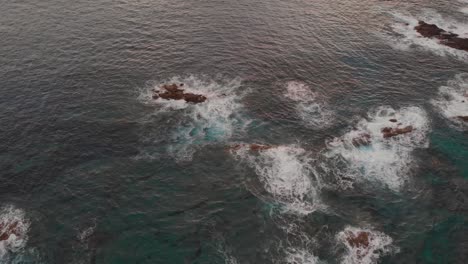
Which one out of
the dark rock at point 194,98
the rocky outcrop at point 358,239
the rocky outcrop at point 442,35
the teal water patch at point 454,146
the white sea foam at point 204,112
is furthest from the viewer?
the rocky outcrop at point 442,35

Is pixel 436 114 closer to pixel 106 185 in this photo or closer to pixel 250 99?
pixel 250 99

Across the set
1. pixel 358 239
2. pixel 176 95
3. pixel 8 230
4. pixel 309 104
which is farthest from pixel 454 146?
pixel 8 230

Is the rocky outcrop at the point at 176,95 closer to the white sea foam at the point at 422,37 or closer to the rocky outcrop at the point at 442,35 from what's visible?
the white sea foam at the point at 422,37

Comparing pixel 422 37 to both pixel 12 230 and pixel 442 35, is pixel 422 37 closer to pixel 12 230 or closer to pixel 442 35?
pixel 442 35

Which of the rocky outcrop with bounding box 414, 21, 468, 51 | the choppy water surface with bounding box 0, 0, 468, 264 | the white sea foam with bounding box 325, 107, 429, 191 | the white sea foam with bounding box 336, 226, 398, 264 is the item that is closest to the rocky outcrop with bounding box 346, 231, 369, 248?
the white sea foam with bounding box 336, 226, 398, 264

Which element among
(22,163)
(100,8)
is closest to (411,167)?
(22,163)

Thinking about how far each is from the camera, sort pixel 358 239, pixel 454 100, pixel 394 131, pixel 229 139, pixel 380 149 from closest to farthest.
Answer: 1. pixel 358 239
2. pixel 380 149
3. pixel 229 139
4. pixel 394 131
5. pixel 454 100

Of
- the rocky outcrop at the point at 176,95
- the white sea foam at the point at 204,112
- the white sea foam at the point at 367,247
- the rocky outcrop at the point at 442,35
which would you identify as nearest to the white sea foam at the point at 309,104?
the white sea foam at the point at 204,112
